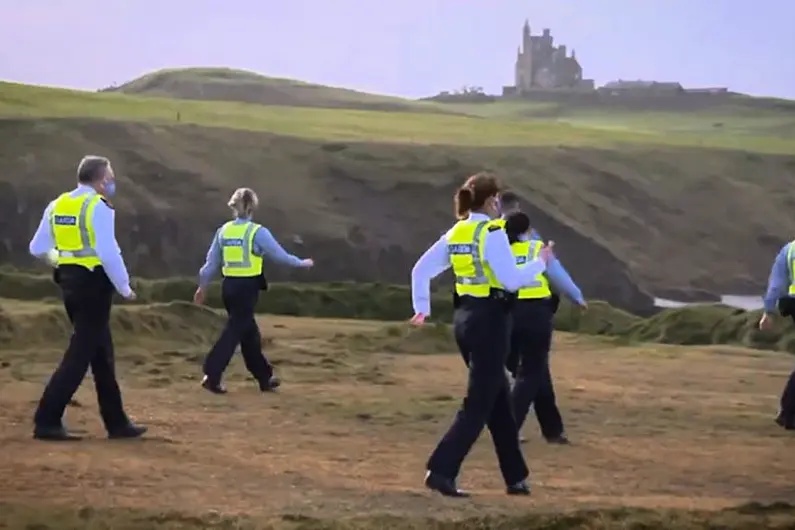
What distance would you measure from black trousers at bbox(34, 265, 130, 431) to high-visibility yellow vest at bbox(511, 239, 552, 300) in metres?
3.22

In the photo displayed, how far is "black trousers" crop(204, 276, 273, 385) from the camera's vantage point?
15.6m

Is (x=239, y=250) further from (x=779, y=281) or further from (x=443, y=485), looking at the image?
(x=443, y=485)

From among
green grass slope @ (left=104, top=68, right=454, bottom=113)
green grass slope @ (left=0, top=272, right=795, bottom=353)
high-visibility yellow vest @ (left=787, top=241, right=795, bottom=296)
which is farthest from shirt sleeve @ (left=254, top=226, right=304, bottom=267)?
green grass slope @ (left=104, top=68, right=454, bottom=113)

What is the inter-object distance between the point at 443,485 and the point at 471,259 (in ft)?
4.93

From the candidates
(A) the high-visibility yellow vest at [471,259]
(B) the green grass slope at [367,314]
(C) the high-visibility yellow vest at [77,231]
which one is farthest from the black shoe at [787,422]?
(B) the green grass slope at [367,314]

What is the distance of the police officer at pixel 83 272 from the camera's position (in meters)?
11.2

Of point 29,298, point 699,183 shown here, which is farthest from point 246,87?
point 29,298

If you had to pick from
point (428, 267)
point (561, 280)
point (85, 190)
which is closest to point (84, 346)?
point (85, 190)

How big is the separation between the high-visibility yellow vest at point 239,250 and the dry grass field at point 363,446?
4.53ft

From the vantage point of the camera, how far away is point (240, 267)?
50.7ft

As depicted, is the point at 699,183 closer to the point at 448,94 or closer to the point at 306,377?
the point at 306,377

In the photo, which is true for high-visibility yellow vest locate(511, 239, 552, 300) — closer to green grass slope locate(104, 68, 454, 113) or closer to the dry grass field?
the dry grass field

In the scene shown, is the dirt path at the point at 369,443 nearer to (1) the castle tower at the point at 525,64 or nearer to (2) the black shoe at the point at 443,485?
(2) the black shoe at the point at 443,485

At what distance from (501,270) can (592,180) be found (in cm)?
4403
